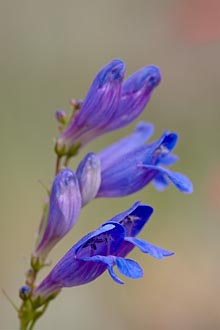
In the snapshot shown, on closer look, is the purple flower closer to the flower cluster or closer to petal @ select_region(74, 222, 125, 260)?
the flower cluster

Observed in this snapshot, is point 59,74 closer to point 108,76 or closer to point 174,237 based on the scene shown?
point 174,237

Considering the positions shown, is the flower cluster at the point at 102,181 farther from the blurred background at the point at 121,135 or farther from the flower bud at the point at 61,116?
the blurred background at the point at 121,135

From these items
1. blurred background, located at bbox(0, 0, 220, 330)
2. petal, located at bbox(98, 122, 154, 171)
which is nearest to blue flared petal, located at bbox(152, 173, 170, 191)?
petal, located at bbox(98, 122, 154, 171)

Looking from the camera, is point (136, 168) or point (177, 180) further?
point (136, 168)

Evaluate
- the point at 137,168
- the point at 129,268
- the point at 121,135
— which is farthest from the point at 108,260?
the point at 121,135

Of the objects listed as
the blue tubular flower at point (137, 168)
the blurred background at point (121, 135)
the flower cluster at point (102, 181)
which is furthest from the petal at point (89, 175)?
the blurred background at point (121, 135)

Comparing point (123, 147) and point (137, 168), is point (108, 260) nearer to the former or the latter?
point (137, 168)

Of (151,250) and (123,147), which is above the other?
(123,147)
